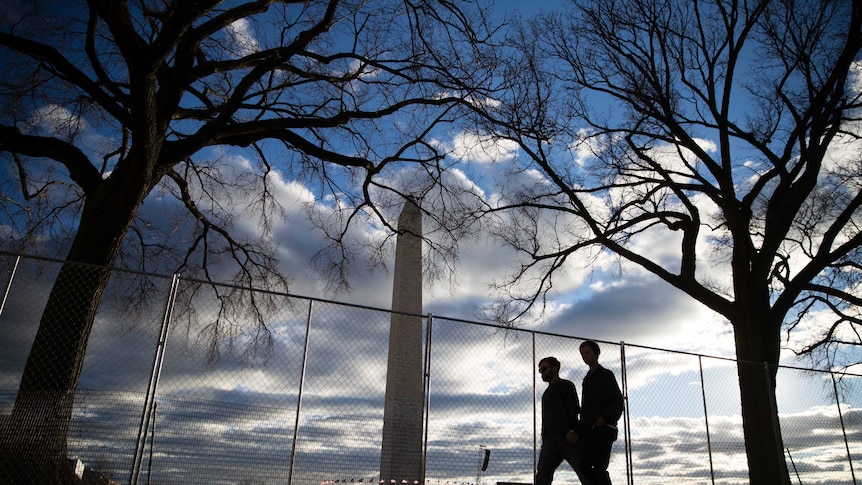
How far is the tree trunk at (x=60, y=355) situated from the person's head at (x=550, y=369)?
4.61 metres

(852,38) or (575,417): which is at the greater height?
(852,38)

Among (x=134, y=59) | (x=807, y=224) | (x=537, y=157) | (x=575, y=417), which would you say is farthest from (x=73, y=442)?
(x=807, y=224)

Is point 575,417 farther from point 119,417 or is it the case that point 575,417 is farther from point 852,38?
point 852,38

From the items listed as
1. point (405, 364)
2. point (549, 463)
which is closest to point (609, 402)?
point (549, 463)

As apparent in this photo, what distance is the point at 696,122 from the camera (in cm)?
1380

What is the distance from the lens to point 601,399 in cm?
559

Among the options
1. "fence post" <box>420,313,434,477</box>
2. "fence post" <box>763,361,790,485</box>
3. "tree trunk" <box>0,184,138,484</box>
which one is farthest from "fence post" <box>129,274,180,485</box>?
"fence post" <box>763,361,790,485</box>

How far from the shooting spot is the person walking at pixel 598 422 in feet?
17.8

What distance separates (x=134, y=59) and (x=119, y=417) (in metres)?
4.26

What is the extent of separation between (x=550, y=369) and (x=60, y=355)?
18.3ft

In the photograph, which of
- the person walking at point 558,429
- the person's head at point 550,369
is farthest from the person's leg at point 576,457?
the person's head at point 550,369

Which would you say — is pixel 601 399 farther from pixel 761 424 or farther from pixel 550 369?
pixel 761 424

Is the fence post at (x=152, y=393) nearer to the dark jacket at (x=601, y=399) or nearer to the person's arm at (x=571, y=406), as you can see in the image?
the person's arm at (x=571, y=406)

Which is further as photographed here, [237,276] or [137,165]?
[237,276]
